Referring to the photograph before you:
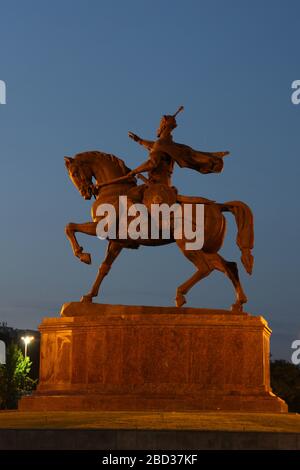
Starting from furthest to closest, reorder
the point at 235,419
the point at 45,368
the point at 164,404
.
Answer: the point at 45,368
the point at 164,404
the point at 235,419

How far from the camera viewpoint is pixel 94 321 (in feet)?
60.1

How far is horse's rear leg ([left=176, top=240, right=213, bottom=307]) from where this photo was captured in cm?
1895

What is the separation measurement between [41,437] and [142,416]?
7.79 feet

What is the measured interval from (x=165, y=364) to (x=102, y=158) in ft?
15.0

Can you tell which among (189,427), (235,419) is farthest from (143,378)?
(189,427)

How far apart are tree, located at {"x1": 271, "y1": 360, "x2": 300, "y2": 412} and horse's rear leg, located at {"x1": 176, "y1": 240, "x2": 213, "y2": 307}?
109 feet

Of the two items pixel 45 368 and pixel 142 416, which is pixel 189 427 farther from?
pixel 45 368

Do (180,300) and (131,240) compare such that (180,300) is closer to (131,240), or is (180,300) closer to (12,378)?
(131,240)

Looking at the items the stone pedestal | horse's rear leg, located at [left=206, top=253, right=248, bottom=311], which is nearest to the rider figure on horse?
horse's rear leg, located at [left=206, top=253, right=248, bottom=311]

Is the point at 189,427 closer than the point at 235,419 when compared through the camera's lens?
Yes

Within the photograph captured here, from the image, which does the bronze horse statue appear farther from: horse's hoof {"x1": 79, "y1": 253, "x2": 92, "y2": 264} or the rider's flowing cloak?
the rider's flowing cloak

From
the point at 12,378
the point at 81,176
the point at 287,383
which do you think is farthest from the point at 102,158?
the point at 287,383

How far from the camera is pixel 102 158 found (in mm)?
19609
